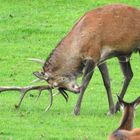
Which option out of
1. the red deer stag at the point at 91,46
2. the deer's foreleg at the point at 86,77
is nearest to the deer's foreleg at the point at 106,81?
the red deer stag at the point at 91,46

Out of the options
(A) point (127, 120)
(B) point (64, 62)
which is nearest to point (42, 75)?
(B) point (64, 62)

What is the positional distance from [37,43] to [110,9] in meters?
8.42

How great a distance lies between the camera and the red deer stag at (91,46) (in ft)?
52.1

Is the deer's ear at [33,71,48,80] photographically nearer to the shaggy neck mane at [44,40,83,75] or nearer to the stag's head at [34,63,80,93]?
the stag's head at [34,63,80,93]

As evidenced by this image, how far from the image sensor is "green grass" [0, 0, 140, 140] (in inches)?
550

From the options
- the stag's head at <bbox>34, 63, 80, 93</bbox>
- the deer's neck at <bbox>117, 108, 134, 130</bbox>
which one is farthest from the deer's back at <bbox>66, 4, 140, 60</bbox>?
the deer's neck at <bbox>117, 108, 134, 130</bbox>

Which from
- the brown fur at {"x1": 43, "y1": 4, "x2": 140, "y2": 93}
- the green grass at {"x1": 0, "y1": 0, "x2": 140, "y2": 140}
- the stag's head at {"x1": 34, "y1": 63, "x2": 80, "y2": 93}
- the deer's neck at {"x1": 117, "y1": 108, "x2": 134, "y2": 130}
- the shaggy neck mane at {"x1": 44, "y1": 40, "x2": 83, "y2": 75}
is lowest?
the green grass at {"x1": 0, "y1": 0, "x2": 140, "y2": 140}

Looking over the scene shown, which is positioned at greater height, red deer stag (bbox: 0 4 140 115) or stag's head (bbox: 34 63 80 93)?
red deer stag (bbox: 0 4 140 115)

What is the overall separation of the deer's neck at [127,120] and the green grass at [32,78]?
1.62 metres

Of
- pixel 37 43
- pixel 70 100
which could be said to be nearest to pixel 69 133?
pixel 70 100

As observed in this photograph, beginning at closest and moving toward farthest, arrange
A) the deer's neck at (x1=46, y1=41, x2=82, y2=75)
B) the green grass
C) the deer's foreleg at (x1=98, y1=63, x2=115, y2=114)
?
the green grass < the deer's neck at (x1=46, y1=41, x2=82, y2=75) < the deer's foreleg at (x1=98, y1=63, x2=115, y2=114)

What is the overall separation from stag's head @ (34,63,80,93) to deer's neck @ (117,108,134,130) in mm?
4309

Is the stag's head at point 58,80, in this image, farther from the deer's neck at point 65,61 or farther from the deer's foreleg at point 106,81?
the deer's foreleg at point 106,81

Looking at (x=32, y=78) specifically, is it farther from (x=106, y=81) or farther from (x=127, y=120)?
(x=127, y=120)
